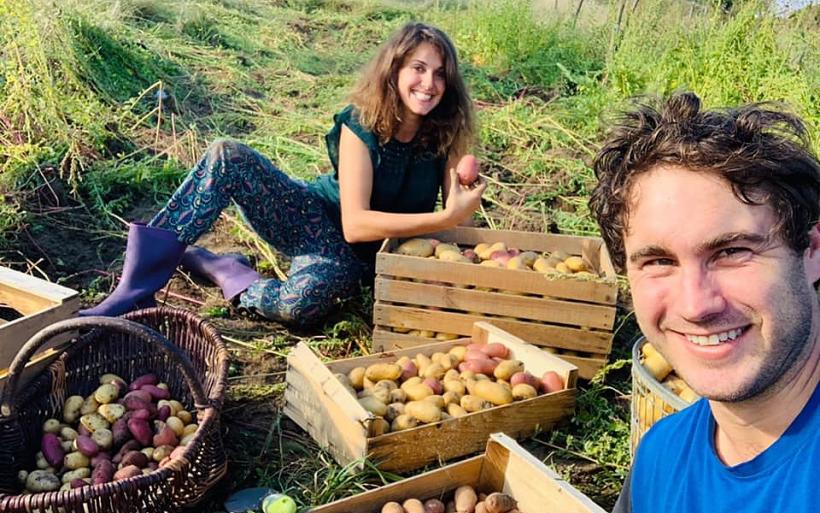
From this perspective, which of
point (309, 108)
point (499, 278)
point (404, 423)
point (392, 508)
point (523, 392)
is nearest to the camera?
point (392, 508)

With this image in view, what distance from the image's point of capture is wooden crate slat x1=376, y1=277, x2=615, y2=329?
10.2ft

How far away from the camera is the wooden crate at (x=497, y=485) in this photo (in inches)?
88.0

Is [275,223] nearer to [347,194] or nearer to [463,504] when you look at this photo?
[347,194]

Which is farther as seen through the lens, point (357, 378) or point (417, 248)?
point (417, 248)

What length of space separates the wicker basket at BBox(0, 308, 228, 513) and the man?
1.38 meters

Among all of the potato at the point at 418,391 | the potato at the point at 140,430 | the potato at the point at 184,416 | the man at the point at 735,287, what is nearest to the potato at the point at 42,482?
the potato at the point at 140,430

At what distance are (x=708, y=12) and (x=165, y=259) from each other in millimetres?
5017

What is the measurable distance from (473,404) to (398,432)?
0.32 m

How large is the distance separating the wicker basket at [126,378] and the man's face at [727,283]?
57.9 inches

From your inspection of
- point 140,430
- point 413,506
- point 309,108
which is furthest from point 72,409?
point 309,108

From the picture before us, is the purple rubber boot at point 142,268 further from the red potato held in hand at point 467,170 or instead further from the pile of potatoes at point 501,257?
the red potato held in hand at point 467,170

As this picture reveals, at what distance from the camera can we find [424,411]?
8.73 ft

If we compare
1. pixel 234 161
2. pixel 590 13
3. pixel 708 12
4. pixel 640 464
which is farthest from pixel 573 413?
pixel 590 13

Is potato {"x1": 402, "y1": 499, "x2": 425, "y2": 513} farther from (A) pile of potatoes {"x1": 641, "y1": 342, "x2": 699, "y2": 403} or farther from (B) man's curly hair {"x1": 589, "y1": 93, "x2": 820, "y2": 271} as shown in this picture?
(B) man's curly hair {"x1": 589, "y1": 93, "x2": 820, "y2": 271}
